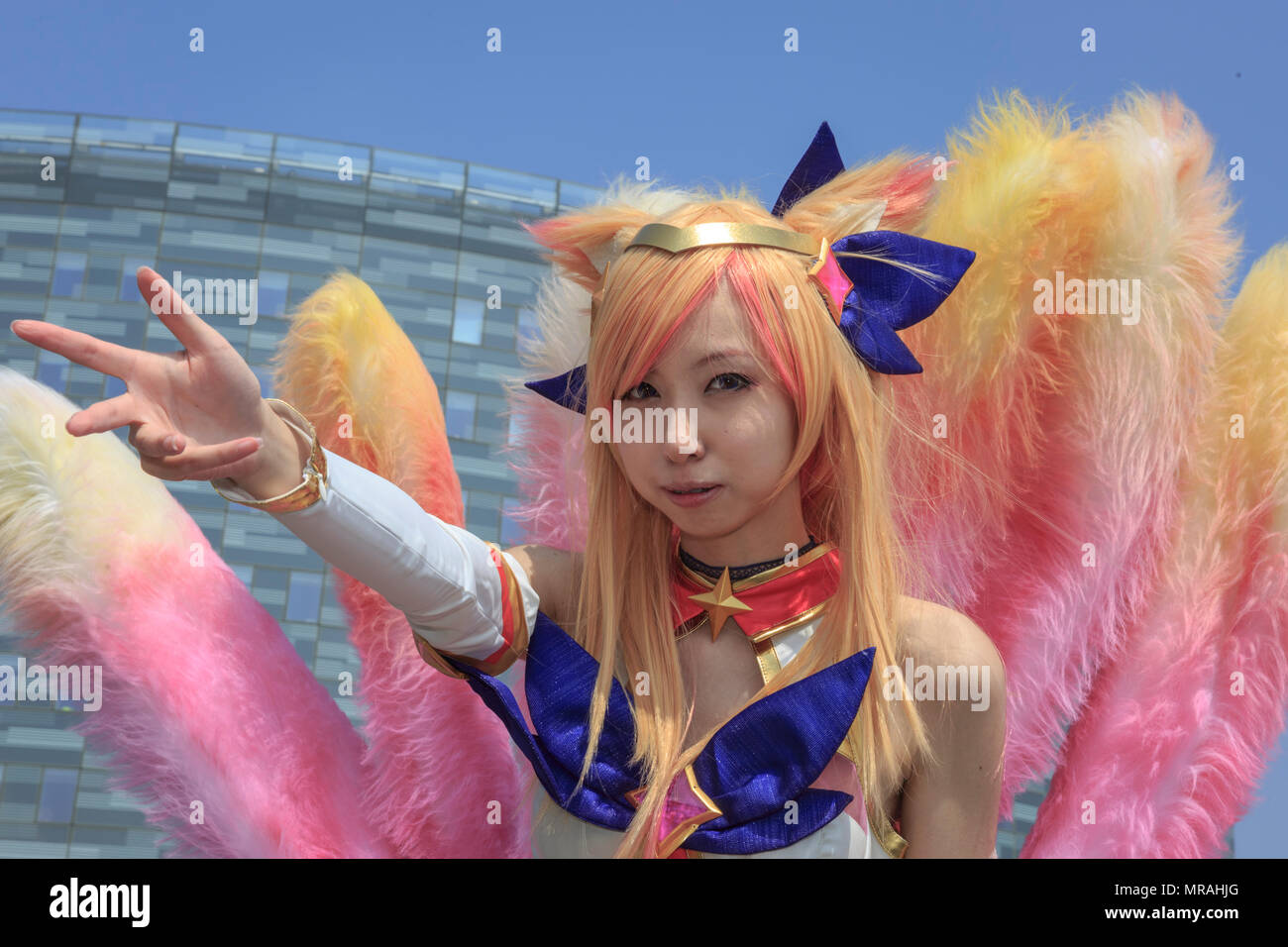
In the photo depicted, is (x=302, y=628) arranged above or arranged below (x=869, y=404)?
below

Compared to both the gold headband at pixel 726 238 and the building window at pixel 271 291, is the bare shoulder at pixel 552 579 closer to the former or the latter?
the gold headband at pixel 726 238

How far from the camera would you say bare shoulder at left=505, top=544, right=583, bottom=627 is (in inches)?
56.6

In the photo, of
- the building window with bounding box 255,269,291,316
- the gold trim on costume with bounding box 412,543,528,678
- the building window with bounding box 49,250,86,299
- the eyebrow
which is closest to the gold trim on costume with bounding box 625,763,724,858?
the gold trim on costume with bounding box 412,543,528,678

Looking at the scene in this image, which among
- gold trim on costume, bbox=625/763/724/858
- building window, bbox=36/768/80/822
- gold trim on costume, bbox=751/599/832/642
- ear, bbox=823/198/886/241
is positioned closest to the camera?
gold trim on costume, bbox=625/763/724/858

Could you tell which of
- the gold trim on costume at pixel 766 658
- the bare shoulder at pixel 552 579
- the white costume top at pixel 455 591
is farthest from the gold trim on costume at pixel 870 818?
the bare shoulder at pixel 552 579

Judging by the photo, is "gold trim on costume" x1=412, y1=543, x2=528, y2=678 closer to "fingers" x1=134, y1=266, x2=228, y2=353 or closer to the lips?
the lips

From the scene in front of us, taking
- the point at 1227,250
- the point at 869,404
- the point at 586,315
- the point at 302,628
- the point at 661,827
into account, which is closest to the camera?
the point at 661,827

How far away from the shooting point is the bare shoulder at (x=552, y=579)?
4.71 feet
